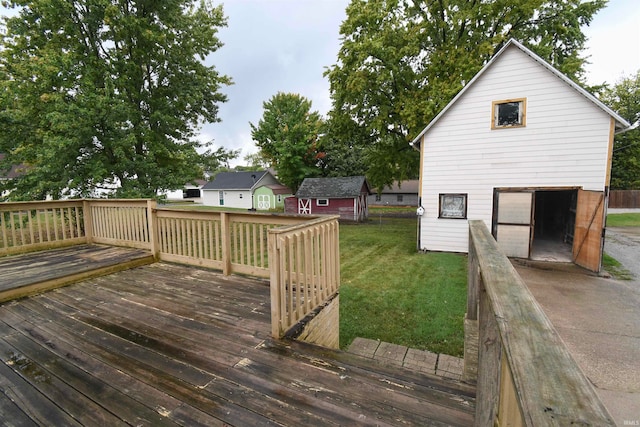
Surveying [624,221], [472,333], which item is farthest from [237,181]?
[472,333]

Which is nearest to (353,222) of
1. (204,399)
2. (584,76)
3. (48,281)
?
(584,76)

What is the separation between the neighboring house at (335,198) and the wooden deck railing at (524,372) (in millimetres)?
18246

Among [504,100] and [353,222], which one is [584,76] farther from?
[353,222]

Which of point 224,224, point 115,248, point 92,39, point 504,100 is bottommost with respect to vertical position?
point 115,248

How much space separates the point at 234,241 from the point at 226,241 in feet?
0.51

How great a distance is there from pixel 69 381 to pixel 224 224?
2.39 metres

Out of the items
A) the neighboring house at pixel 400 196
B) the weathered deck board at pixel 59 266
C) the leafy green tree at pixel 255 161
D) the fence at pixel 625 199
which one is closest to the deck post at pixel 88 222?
the weathered deck board at pixel 59 266

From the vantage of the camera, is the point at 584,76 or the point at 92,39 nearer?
the point at 92,39

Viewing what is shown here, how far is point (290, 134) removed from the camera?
24.3 m

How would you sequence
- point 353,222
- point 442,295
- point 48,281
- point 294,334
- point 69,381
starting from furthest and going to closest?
1. point 353,222
2. point 442,295
3. point 48,281
4. point 294,334
5. point 69,381

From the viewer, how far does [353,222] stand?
19.0 m

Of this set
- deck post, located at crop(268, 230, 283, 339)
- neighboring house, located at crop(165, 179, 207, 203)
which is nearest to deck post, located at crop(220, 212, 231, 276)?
deck post, located at crop(268, 230, 283, 339)

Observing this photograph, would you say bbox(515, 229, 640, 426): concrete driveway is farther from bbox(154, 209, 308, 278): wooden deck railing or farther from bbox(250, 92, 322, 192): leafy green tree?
bbox(250, 92, 322, 192): leafy green tree

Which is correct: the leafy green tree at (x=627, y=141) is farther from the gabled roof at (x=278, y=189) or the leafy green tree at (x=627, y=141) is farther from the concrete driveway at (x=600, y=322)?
the gabled roof at (x=278, y=189)
